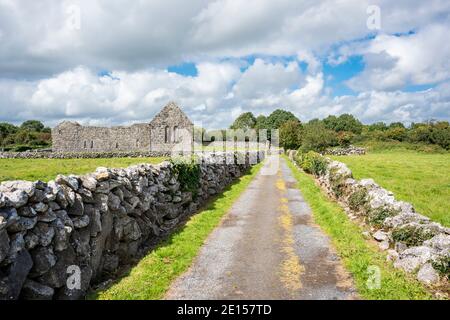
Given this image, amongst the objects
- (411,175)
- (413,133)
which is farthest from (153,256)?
(413,133)

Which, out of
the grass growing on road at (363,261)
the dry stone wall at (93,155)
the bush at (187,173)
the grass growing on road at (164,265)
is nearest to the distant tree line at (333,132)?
the dry stone wall at (93,155)

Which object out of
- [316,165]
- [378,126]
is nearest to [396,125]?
[378,126]

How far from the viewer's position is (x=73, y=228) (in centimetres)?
723

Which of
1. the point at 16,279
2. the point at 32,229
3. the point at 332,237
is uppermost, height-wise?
the point at 32,229

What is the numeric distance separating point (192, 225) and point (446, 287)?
8.21 metres

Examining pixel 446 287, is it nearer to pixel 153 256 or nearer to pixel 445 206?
pixel 153 256

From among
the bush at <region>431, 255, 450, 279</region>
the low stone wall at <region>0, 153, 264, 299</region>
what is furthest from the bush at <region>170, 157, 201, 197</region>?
the bush at <region>431, 255, 450, 279</region>

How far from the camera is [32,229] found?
6.28 m

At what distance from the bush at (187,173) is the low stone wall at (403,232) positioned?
22.7 ft

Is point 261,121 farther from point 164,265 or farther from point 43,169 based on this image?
point 164,265

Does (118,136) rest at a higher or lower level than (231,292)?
higher

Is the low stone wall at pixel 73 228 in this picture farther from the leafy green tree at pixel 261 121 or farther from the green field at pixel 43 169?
the leafy green tree at pixel 261 121

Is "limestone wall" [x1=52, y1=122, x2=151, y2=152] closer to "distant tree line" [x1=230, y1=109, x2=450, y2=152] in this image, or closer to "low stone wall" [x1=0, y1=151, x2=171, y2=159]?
"low stone wall" [x1=0, y1=151, x2=171, y2=159]

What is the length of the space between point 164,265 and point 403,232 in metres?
6.44
